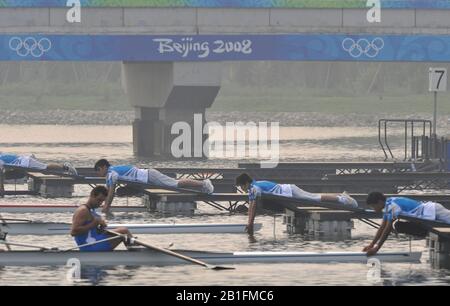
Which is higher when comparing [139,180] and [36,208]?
[139,180]

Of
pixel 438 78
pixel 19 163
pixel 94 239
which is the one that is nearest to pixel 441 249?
pixel 94 239

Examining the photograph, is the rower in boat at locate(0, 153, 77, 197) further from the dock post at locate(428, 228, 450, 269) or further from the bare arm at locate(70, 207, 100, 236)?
the dock post at locate(428, 228, 450, 269)

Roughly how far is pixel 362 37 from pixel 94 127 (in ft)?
125

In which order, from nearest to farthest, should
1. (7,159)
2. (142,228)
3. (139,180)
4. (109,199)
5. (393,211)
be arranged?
1. (393,211)
2. (142,228)
3. (109,199)
4. (139,180)
5. (7,159)

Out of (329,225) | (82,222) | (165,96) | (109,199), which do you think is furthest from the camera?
(165,96)

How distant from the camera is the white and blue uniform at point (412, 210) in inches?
1261

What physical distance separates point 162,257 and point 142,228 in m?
5.86

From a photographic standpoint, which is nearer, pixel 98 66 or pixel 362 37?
pixel 362 37

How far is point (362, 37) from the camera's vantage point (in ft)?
201

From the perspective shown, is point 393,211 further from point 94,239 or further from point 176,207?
point 176,207

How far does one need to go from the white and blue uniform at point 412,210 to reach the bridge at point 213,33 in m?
28.6

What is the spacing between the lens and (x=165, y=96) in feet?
210

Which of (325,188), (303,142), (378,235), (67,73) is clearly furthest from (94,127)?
(378,235)
